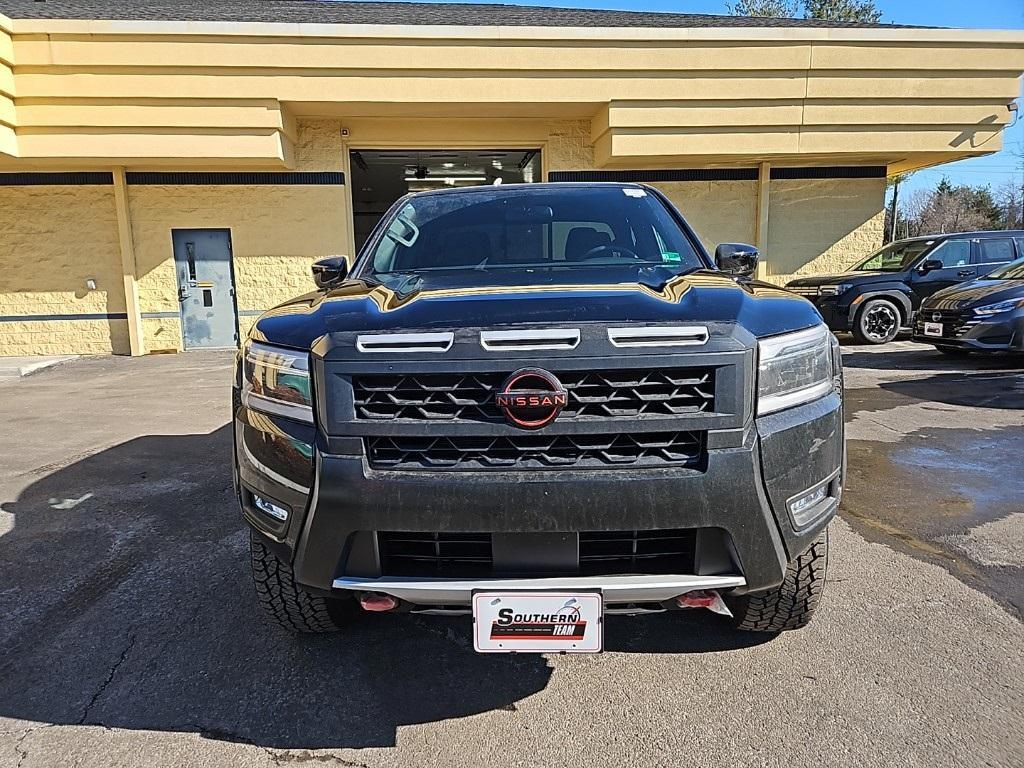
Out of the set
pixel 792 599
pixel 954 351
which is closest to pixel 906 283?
pixel 954 351

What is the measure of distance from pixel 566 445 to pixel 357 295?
37.9 inches

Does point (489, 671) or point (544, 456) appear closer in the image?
point (544, 456)

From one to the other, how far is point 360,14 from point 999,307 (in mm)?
12199

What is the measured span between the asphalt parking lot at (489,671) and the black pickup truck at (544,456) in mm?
451

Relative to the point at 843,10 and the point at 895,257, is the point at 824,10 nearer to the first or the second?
the point at 843,10

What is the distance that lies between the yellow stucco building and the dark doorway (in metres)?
0.51

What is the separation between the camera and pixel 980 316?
7.86 m

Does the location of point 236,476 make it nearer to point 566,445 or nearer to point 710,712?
point 566,445

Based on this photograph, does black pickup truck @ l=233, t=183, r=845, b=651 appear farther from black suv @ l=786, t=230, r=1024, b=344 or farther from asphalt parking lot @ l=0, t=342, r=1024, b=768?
black suv @ l=786, t=230, r=1024, b=344

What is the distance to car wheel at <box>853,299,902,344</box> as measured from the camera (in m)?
10.3

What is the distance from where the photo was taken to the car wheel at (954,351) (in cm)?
821

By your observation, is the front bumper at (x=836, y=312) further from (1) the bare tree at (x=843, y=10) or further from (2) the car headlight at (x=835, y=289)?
(1) the bare tree at (x=843, y=10)

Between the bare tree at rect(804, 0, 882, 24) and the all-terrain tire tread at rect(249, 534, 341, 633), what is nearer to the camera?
the all-terrain tire tread at rect(249, 534, 341, 633)

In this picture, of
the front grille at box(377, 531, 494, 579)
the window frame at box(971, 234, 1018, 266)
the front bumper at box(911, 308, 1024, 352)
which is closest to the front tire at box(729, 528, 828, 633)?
the front grille at box(377, 531, 494, 579)
